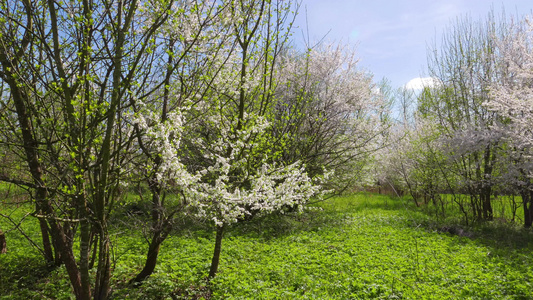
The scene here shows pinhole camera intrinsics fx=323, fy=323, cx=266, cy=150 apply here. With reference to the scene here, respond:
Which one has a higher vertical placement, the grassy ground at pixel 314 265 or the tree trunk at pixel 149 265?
the tree trunk at pixel 149 265

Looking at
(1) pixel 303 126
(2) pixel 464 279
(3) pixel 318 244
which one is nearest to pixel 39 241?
(3) pixel 318 244

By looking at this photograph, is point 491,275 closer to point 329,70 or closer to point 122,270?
point 122,270

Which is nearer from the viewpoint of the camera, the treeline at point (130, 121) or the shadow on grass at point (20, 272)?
the treeline at point (130, 121)

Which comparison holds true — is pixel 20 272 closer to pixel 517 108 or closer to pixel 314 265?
pixel 314 265

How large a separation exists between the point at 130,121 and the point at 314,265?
438cm

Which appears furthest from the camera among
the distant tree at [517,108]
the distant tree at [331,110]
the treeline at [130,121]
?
the distant tree at [331,110]

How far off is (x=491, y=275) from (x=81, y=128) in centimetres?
696

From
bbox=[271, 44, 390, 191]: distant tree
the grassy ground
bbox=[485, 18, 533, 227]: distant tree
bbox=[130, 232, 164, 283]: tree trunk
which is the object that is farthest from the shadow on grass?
bbox=[485, 18, 533, 227]: distant tree

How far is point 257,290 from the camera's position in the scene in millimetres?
5105

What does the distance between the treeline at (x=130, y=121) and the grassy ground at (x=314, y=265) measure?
49 cm

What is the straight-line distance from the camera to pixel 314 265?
638cm

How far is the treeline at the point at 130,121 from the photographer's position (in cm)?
338

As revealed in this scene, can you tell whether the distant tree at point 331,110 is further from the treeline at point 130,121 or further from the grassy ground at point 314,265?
the grassy ground at point 314,265

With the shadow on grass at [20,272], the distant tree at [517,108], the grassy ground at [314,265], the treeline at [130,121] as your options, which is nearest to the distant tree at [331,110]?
the treeline at [130,121]
